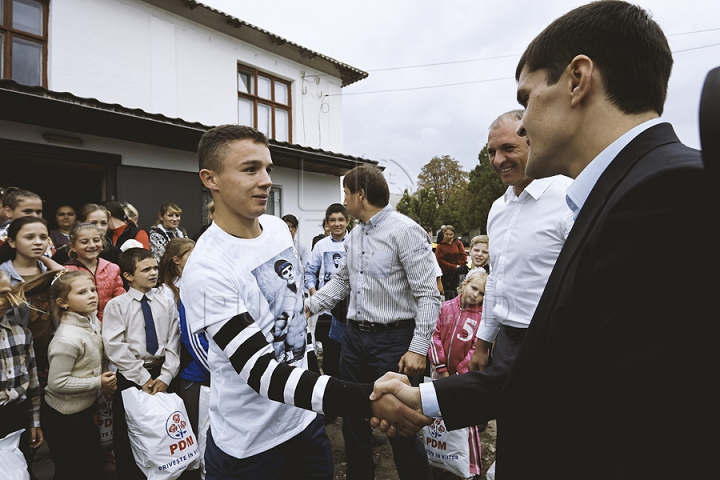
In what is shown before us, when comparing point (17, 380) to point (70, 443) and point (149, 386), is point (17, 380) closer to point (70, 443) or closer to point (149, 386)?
point (70, 443)

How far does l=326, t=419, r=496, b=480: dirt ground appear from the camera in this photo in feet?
10.6

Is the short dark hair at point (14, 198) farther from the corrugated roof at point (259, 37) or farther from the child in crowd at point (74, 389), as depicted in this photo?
the corrugated roof at point (259, 37)

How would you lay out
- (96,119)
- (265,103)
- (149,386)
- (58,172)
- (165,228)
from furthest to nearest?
(265,103) < (58,172) < (96,119) < (165,228) < (149,386)

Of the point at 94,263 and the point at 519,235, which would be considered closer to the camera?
the point at 519,235

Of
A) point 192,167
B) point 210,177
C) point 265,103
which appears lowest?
point 210,177

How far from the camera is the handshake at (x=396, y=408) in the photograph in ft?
5.75

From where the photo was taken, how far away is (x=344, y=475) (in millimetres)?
3217

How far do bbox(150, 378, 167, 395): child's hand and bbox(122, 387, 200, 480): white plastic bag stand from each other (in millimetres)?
117

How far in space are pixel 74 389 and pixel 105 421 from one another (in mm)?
547

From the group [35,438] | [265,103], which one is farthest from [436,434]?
[265,103]

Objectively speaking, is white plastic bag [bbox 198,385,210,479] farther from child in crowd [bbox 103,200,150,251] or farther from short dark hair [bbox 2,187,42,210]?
short dark hair [bbox 2,187,42,210]

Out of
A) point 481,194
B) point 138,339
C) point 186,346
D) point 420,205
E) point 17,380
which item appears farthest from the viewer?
point 481,194

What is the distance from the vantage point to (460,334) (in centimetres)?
339

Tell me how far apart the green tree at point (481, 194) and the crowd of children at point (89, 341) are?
21175 mm
